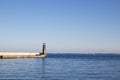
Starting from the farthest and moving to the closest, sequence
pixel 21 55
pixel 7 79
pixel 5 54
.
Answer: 1. pixel 21 55
2. pixel 5 54
3. pixel 7 79

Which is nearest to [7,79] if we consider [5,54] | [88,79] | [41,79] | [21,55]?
[41,79]

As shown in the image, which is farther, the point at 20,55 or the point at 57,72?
the point at 20,55

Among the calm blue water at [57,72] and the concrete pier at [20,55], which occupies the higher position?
the concrete pier at [20,55]

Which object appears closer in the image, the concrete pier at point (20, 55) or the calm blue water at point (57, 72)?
the calm blue water at point (57, 72)

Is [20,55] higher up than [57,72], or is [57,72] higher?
[20,55]

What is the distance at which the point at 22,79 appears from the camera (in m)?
40.4

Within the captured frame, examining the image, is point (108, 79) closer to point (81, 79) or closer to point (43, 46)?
point (81, 79)

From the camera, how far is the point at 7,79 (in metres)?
40.2

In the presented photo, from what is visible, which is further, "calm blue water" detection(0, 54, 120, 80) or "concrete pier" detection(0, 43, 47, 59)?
"concrete pier" detection(0, 43, 47, 59)

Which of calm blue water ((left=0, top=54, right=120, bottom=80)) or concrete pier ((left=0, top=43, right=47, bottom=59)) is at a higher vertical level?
concrete pier ((left=0, top=43, right=47, bottom=59))

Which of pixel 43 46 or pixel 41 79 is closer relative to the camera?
pixel 41 79

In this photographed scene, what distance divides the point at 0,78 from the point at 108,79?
15905 millimetres

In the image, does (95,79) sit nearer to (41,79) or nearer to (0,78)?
(41,79)

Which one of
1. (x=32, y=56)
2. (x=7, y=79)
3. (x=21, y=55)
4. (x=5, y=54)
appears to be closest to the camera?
(x=7, y=79)
